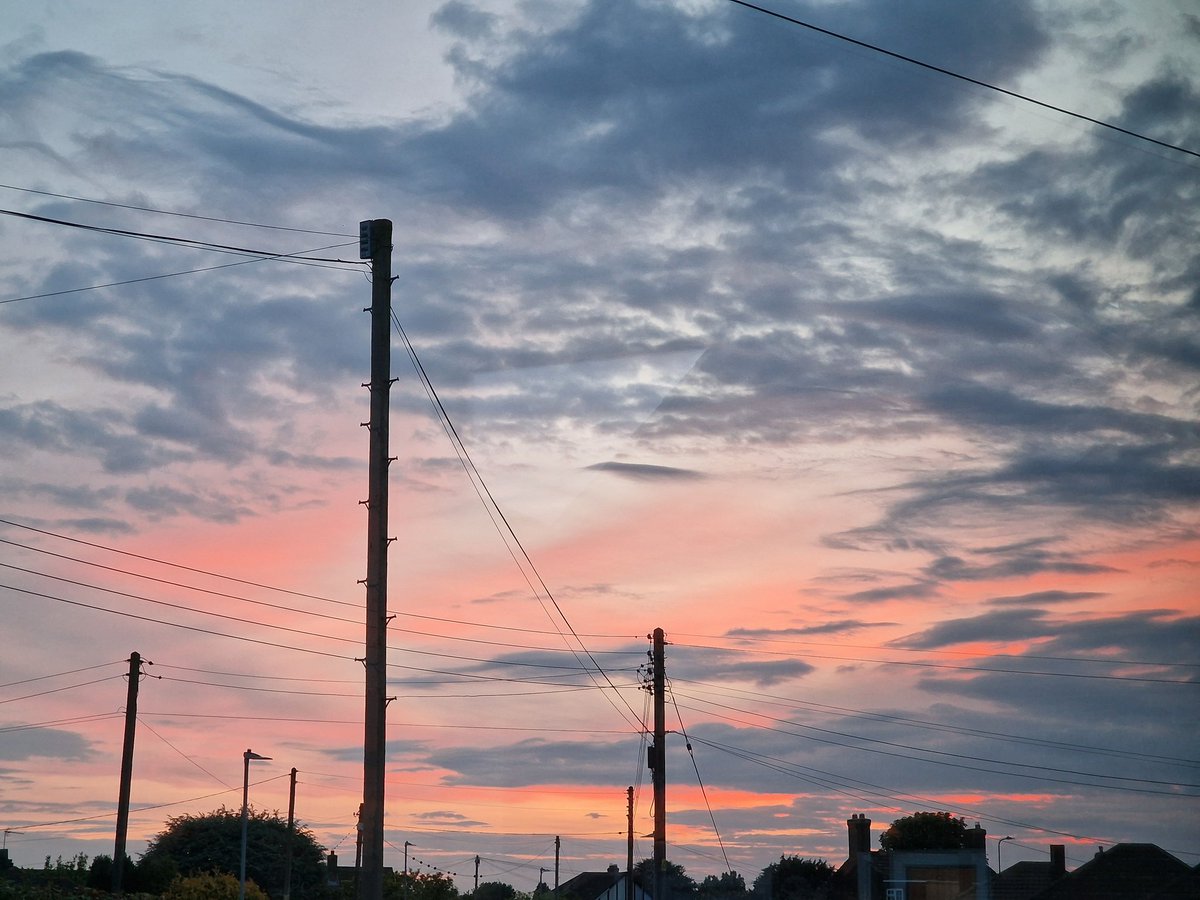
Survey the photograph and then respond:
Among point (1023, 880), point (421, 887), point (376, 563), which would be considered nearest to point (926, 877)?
point (1023, 880)

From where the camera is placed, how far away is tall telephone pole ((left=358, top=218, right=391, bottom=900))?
65.4 ft

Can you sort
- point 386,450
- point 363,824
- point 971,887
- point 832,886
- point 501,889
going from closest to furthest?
point 363,824 → point 386,450 → point 971,887 → point 832,886 → point 501,889

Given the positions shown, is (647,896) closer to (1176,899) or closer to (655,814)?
(1176,899)

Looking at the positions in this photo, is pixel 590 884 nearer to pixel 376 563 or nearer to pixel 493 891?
pixel 493 891

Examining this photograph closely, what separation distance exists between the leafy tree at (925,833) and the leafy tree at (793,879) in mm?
13578

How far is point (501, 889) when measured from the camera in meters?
119

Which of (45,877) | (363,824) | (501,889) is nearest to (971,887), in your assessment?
(45,877)

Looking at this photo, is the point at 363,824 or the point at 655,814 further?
the point at 655,814

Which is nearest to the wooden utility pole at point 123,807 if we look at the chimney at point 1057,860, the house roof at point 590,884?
the chimney at point 1057,860

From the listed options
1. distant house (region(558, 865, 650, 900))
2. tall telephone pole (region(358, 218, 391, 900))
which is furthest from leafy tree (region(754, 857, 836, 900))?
tall telephone pole (region(358, 218, 391, 900))

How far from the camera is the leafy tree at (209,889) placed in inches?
1988

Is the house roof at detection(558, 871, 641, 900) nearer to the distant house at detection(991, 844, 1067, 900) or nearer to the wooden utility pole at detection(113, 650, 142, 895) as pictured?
the distant house at detection(991, 844, 1067, 900)

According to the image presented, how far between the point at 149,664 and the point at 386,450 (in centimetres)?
3717

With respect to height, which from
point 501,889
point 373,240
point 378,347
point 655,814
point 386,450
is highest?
point 373,240
